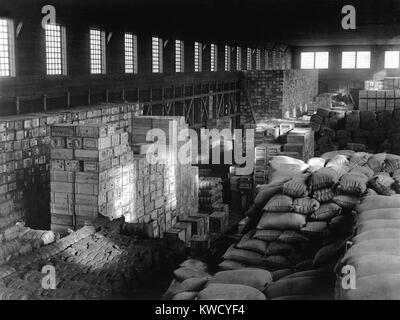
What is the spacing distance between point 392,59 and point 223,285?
127 feet

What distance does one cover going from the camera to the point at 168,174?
1252 cm

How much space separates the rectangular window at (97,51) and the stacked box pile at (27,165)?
461 centimetres

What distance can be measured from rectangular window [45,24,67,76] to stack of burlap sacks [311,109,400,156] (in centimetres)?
806

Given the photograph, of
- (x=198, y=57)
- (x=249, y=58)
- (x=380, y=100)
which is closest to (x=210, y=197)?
(x=380, y=100)

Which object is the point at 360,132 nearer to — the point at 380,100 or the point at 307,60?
the point at 380,100

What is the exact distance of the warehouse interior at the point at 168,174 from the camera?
647 centimetres

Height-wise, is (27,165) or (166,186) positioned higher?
(27,165)

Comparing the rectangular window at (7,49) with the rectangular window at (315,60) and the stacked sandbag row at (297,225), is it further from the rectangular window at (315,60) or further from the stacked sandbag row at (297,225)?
the rectangular window at (315,60)

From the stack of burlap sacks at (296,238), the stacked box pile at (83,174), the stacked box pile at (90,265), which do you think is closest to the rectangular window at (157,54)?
the stacked box pile at (83,174)

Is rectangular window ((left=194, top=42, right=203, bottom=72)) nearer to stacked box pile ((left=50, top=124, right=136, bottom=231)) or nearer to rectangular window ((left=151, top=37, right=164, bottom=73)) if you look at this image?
rectangular window ((left=151, top=37, right=164, bottom=73))

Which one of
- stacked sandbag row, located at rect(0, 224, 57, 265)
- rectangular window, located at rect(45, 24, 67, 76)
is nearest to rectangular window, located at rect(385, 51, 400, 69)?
rectangular window, located at rect(45, 24, 67, 76)

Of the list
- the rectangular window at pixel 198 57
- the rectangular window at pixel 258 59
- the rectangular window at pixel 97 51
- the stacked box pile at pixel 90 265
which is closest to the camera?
the stacked box pile at pixel 90 265
